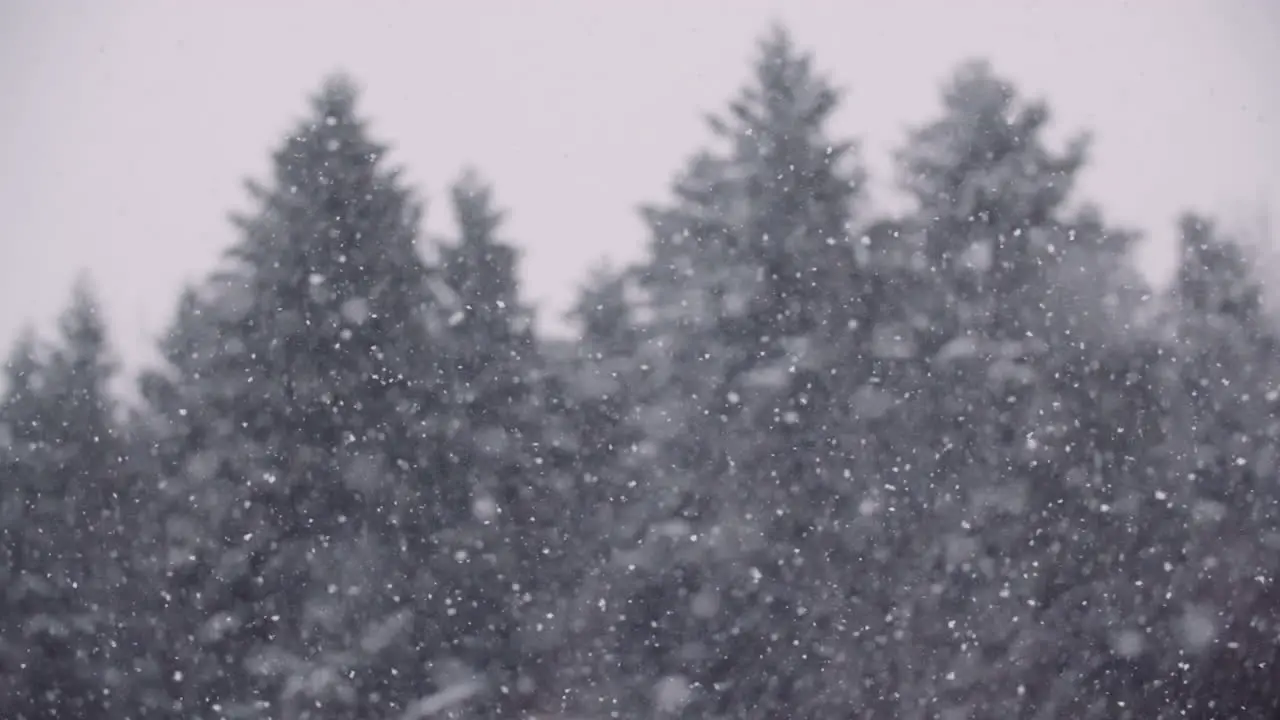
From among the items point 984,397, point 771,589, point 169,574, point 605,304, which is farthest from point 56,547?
point 984,397

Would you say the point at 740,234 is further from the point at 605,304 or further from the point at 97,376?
the point at 97,376

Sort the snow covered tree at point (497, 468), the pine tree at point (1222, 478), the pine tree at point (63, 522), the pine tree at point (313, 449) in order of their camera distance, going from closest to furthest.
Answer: the pine tree at point (313, 449) < the pine tree at point (1222, 478) < the snow covered tree at point (497, 468) < the pine tree at point (63, 522)

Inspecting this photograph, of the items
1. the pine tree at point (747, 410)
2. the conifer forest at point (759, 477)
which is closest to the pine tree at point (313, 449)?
the conifer forest at point (759, 477)

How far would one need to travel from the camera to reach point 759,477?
11.1 meters

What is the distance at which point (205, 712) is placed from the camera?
10.5 metres

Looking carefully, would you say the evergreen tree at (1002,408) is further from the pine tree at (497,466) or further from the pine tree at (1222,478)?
the pine tree at (497,466)

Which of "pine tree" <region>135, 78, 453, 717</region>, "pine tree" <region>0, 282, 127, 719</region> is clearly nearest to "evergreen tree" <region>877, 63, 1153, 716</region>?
"pine tree" <region>135, 78, 453, 717</region>

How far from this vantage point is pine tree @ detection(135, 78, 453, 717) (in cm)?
1024

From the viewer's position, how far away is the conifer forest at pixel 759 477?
10.5 m

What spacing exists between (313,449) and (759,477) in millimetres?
6089

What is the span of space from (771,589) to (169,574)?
Answer: 856cm

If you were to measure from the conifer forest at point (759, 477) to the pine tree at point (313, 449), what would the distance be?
42 mm

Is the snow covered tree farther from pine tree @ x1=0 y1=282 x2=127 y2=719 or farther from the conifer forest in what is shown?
pine tree @ x1=0 y1=282 x2=127 y2=719

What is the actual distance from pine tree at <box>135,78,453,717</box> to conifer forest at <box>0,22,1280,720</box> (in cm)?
4
